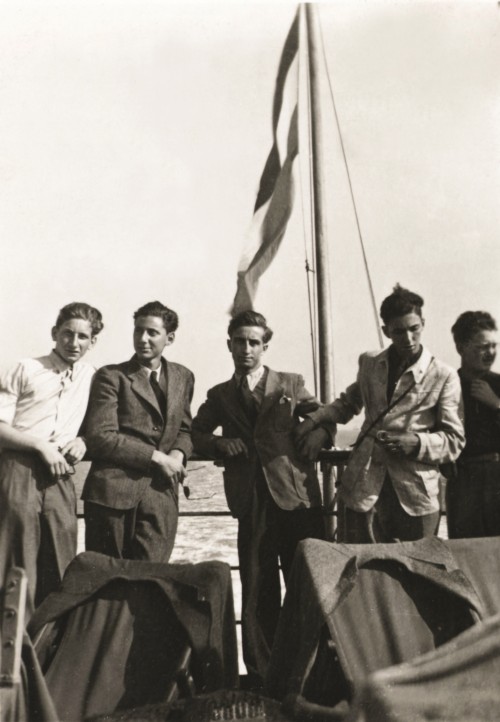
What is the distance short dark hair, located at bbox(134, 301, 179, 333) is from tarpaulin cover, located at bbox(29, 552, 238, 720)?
1203 millimetres

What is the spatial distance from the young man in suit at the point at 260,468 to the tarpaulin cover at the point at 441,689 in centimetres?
152

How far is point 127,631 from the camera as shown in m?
2.66

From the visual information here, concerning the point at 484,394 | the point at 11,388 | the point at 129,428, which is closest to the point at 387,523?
the point at 484,394

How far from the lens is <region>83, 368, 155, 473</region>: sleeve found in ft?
11.0

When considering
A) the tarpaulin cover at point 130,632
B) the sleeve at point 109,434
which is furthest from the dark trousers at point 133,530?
the tarpaulin cover at point 130,632

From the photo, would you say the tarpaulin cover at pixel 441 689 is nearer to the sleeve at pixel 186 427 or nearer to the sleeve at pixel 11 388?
the sleeve at pixel 186 427

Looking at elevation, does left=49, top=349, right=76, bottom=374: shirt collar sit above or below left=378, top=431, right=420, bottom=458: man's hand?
above

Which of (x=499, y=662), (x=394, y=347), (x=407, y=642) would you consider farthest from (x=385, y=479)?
(x=499, y=662)

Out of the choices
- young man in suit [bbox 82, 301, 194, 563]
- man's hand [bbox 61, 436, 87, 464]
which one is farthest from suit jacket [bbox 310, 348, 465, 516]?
man's hand [bbox 61, 436, 87, 464]

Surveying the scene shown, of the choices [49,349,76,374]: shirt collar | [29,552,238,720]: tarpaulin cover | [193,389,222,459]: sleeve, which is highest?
[49,349,76,374]: shirt collar

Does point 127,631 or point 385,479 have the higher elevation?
point 385,479

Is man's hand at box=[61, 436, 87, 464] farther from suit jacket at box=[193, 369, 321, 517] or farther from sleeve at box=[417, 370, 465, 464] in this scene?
sleeve at box=[417, 370, 465, 464]

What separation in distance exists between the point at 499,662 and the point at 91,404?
7.19ft

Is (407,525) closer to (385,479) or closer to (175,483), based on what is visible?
(385,479)
